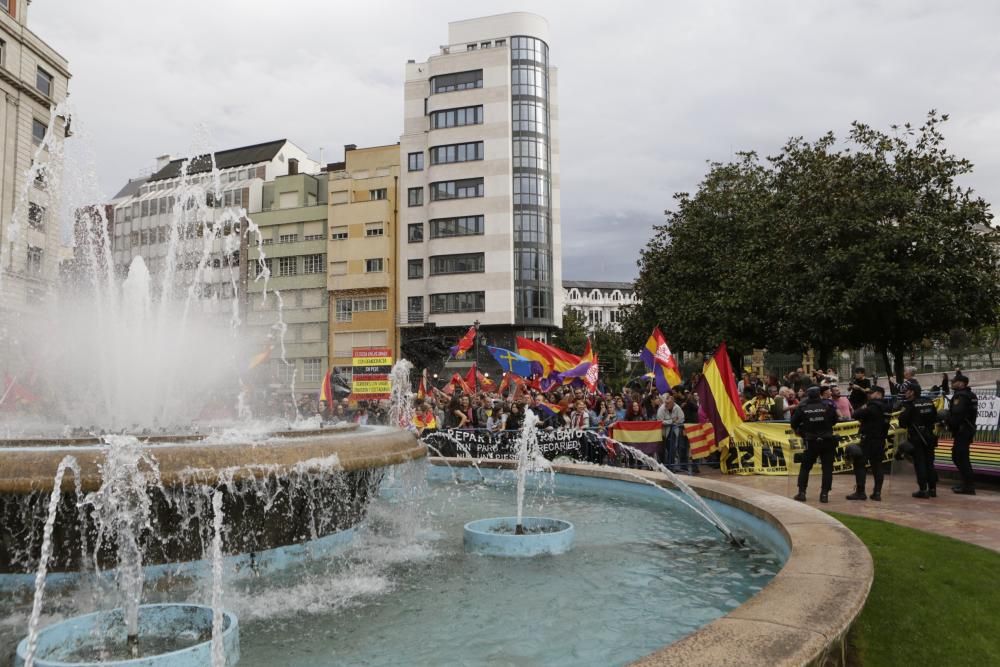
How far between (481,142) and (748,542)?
165 feet

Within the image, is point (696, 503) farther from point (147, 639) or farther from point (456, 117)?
point (456, 117)

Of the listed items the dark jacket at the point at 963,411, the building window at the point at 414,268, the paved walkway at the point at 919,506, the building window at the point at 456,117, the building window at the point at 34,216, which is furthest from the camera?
the building window at the point at 414,268

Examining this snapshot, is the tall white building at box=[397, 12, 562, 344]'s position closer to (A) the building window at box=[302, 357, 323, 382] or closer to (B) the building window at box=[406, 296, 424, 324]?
(B) the building window at box=[406, 296, 424, 324]

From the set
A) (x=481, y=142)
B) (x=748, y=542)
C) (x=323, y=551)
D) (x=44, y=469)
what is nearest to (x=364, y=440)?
(x=323, y=551)

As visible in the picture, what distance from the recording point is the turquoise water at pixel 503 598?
467 cm

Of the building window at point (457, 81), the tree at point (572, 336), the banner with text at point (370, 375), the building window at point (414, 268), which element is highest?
the building window at point (457, 81)

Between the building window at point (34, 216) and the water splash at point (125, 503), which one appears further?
the building window at point (34, 216)

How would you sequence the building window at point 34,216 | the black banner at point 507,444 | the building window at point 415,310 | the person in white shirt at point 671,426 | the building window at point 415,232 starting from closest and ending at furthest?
the person in white shirt at point 671,426 < the black banner at point 507,444 < the building window at point 34,216 < the building window at point 415,310 < the building window at point 415,232

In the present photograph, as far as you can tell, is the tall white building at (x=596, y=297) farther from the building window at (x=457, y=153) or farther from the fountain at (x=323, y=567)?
the fountain at (x=323, y=567)

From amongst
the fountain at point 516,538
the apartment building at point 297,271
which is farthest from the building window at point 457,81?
the fountain at point 516,538

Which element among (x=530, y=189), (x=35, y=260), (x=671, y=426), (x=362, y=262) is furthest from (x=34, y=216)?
(x=671, y=426)

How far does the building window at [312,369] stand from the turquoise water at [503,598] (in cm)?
5111

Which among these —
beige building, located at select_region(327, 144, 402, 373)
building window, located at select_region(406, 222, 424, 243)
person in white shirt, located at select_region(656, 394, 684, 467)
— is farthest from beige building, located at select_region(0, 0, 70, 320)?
person in white shirt, located at select_region(656, 394, 684, 467)

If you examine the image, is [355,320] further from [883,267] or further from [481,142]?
[883,267]
